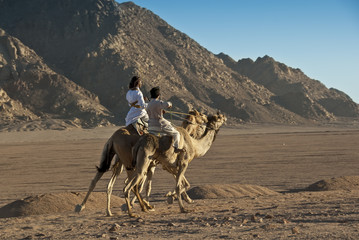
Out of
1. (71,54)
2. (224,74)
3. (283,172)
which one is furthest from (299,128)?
(283,172)

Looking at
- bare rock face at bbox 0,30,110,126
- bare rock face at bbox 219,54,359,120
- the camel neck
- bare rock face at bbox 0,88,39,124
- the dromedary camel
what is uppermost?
bare rock face at bbox 219,54,359,120

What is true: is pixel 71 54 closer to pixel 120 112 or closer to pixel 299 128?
pixel 120 112

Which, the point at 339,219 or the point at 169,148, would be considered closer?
the point at 339,219

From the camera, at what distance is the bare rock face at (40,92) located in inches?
3398

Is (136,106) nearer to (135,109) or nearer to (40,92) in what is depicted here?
(135,109)

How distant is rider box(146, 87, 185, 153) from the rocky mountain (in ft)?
242

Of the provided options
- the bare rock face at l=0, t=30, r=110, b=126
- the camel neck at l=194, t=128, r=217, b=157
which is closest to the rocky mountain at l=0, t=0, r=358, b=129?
the bare rock face at l=0, t=30, r=110, b=126

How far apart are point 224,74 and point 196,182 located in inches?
3777

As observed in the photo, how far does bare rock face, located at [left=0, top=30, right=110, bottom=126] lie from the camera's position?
86312 mm

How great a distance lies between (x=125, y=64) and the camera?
98.2 metres

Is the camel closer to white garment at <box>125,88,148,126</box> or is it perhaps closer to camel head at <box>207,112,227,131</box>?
camel head at <box>207,112,227,131</box>

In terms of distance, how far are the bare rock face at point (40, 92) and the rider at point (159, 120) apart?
237 feet

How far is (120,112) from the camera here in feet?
295

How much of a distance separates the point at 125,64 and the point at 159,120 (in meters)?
87.7
